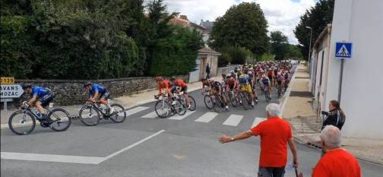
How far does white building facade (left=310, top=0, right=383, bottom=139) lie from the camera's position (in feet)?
53.2

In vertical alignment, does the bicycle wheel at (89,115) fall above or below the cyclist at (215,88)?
below

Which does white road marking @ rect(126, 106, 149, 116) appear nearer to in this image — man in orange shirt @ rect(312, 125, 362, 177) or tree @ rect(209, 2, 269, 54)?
man in orange shirt @ rect(312, 125, 362, 177)

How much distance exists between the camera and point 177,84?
20.7m

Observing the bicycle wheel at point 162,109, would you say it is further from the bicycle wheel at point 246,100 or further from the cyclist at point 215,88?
the bicycle wheel at point 246,100

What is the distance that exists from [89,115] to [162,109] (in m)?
3.72

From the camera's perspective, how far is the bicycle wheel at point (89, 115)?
629 inches

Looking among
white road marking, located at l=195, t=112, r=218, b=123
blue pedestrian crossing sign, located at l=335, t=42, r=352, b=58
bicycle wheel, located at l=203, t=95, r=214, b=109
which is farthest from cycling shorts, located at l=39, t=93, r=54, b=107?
bicycle wheel, located at l=203, t=95, r=214, b=109

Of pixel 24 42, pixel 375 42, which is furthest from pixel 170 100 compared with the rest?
pixel 375 42

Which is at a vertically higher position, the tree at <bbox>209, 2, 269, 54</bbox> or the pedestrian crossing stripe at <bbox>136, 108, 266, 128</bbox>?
the tree at <bbox>209, 2, 269, 54</bbox>

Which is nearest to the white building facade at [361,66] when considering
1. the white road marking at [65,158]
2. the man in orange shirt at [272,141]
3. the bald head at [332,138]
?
the white road marking at [65,158]

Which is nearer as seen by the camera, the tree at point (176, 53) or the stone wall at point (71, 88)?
the stone wall at point (71, 88)

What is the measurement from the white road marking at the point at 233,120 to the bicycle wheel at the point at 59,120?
6.09 m

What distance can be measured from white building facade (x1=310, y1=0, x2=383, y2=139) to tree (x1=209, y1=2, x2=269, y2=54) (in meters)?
68.8

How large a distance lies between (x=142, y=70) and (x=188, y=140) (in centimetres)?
2063
